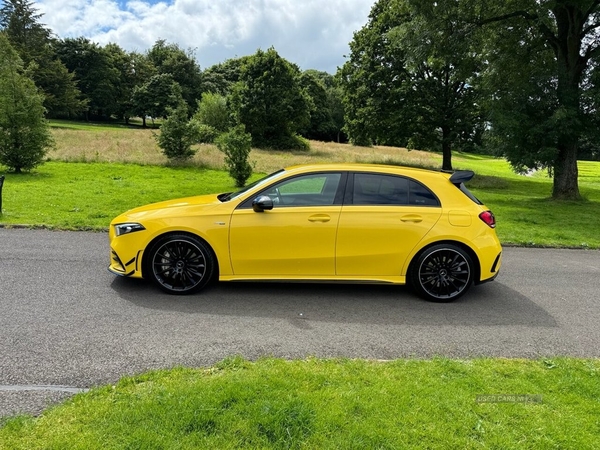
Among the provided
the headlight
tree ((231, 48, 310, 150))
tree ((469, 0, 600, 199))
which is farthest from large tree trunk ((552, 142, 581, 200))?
tree ((231, 48, 310, 150))

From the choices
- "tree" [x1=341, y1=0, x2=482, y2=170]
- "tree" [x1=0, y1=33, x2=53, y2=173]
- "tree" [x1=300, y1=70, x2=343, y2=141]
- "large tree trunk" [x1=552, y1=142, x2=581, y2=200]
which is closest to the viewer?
"tree" [x1=0, y1=33, x2=53, y2=173]

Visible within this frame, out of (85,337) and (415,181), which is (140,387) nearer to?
(85,337)

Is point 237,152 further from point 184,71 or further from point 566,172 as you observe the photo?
point 184,71

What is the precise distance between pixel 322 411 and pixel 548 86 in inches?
699

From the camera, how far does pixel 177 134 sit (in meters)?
21.1

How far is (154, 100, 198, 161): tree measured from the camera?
2092cm

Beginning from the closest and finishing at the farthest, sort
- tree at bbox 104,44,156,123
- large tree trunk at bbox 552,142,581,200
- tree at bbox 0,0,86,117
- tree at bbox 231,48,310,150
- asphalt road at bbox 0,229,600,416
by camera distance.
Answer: asphalt road at bbox 0,229,600,416 < large tree trunk at bbox 552,142,581,200 < tree at bbox 231,48,310,150 < tree at bbox 0,0,86,117 < tree at bbox 104,44,156,123

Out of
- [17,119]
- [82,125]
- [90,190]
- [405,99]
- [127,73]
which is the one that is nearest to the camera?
[90,190]

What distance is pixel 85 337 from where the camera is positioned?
3.79 m

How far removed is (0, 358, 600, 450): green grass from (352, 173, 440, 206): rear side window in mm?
2339

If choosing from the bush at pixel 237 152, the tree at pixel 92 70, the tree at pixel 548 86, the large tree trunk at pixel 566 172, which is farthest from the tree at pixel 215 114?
the tree at pixel 92 70

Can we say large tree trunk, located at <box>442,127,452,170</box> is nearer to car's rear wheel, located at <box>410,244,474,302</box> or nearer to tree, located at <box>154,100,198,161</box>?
tree, located at <box>154,100,198,161</box>

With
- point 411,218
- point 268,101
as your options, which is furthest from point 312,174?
point 268,101

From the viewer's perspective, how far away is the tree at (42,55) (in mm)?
56969
